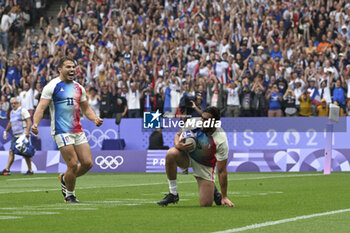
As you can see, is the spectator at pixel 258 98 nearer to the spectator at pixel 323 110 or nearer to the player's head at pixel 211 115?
the spectator at pixel 323 110

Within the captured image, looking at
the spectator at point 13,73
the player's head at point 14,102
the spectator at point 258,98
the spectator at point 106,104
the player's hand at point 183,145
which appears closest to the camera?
the player's hand at point 183,145

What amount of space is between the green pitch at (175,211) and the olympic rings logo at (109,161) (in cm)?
958

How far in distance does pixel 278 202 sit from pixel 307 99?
47.8 feet

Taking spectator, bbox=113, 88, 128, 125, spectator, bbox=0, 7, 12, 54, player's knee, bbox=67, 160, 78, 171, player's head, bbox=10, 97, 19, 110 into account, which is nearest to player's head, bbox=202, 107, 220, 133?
player's knee, bbox=67, 160, 78, 171

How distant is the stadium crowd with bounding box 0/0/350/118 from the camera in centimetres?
2773

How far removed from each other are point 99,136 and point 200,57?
16.9ft

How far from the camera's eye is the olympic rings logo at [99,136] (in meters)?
28.7

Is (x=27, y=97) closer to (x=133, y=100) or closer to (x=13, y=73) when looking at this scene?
(x=13, y=73)

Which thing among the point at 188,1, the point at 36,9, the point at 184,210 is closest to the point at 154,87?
the point at 188,1

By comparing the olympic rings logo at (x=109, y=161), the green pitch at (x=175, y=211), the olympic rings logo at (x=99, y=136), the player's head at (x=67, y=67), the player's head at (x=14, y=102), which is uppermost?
the player's head at (x=67, y=67)

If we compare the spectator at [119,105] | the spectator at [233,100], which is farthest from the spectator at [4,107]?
the spectator at [233,100]

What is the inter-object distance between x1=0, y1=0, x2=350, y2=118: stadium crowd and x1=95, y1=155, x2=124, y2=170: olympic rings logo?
2444mm

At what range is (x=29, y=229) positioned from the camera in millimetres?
8836

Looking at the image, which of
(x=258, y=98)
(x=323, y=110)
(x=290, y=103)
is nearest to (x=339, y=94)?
(x=323, y=110)
